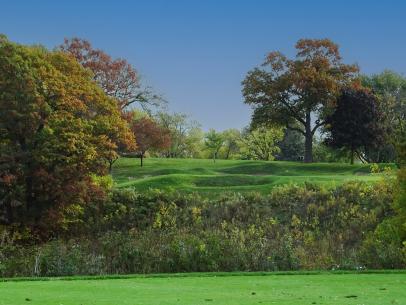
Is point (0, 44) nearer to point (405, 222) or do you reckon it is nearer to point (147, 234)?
point (147, 234)

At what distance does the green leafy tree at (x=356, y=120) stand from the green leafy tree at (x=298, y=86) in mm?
1099

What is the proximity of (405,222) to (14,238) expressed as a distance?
14.7m

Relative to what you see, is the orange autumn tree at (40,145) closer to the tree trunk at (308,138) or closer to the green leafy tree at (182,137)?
the tree trunk at (308,138)

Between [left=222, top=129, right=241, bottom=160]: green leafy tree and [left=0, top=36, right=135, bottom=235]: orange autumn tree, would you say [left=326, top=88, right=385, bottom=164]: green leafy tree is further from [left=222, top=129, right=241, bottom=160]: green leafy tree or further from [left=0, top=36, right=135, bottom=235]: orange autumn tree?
[left=222, top=129, right=241, bottom=160]: green leafy tree

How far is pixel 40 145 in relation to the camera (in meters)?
27.3

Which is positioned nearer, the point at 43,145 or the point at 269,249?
the point at 269,249

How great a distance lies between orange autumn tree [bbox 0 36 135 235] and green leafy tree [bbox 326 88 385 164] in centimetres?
2731

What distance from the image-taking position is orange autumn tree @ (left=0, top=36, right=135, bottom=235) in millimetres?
26953

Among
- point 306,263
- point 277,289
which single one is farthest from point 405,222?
point 277,289

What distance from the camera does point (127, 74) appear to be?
2233 inches

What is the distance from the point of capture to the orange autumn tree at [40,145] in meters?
27.0

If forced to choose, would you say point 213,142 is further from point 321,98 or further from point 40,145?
point 40,145

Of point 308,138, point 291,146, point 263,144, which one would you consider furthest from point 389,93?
point 308,138

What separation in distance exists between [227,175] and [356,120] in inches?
652
